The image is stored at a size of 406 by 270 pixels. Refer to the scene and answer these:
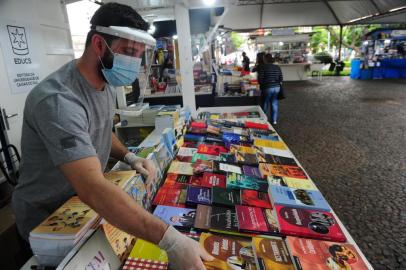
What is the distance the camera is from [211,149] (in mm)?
2170

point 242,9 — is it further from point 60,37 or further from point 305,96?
point 60,37

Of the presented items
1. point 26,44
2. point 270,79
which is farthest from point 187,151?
point 270,79

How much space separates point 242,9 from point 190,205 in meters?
14.8

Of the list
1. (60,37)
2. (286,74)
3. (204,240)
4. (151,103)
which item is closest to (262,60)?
(151,103)

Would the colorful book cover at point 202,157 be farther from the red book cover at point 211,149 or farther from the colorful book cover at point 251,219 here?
the colorful book cover at point 251,219

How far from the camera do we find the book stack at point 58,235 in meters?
0.90

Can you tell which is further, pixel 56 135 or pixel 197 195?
pixel 197 195

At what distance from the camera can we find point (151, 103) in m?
4.91

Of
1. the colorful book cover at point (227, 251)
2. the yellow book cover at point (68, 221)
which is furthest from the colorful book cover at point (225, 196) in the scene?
the yellow book cover at point (68, 221)

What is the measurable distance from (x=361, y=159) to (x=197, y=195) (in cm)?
356

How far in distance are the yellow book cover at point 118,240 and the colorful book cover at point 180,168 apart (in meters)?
0.70

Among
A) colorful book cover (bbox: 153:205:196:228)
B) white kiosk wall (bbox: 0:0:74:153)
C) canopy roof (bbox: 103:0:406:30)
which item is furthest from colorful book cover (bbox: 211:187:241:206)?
canopy roof (bbox: 103:0:406:30)

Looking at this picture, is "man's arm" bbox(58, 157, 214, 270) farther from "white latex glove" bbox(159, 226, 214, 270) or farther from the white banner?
the white banner

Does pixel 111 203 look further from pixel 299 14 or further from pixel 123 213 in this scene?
pixel 299 14
